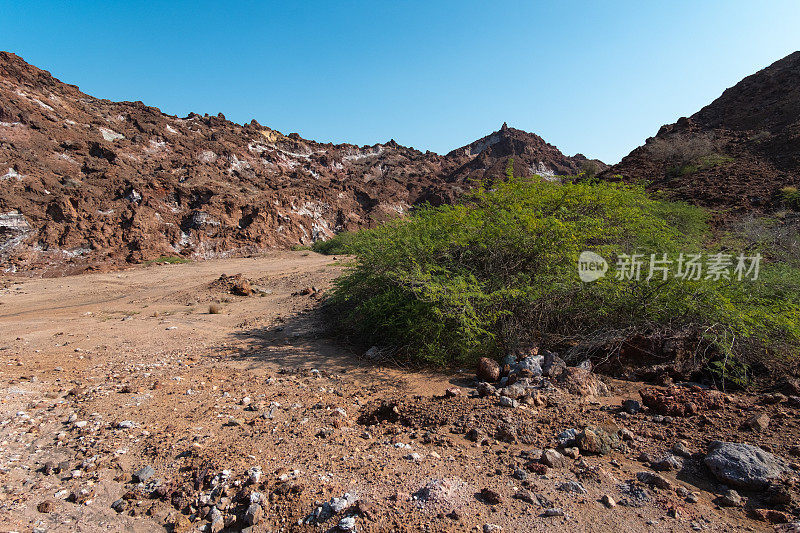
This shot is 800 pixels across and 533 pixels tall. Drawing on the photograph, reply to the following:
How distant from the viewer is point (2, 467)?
225cm

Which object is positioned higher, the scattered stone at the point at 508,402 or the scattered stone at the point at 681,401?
the scattered stone at the point at 681,401

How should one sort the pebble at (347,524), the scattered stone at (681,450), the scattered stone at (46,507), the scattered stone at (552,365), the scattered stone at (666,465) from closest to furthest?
the pebble at (347,524), the scattered stone at (46,507), the scattered stone at (666,465), the scattered stone at (681,450), the scattered stone at (552,365)

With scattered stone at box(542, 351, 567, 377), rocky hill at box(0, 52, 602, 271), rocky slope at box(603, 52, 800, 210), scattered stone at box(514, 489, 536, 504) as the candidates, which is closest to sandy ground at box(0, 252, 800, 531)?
scattered stone at box(514, 489, 536, 504)

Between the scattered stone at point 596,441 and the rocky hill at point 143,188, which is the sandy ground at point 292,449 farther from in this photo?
the rocky hill at point 143,188

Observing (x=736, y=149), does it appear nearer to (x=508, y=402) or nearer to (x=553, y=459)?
(x=508, y=402)

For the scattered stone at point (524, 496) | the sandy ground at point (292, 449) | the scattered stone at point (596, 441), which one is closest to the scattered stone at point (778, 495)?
the sandy ground at point (292, 449)

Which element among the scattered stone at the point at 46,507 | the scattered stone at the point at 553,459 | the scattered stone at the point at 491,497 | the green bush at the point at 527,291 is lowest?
the scattered stone at the point at 46,507

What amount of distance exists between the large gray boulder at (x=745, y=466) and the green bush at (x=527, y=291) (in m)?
1.42

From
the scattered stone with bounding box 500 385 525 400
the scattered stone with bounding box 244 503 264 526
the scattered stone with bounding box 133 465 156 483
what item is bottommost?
the scattered stone with bounding box 133 465 156 483

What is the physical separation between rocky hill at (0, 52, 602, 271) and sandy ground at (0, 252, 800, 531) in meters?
12.3

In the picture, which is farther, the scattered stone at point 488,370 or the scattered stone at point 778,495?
the scattered stone at point 488,370

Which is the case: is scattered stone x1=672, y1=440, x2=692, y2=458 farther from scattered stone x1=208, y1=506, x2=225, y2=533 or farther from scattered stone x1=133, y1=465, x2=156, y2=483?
scattered stone x1=133, y1=465, x2=156, y2=483

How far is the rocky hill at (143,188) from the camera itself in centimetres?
1416

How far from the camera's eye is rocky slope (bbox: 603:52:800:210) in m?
14.5
